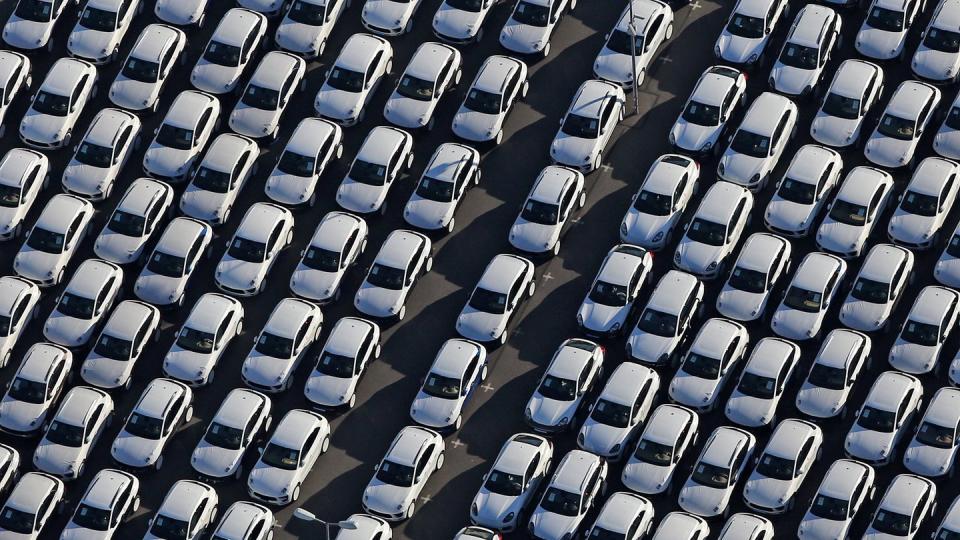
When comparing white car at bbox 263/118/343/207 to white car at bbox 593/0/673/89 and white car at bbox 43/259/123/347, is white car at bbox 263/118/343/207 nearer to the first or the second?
white car at bbox 43/259/123/347

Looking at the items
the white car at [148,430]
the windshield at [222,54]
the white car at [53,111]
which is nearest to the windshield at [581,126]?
the windshield at [222,54]

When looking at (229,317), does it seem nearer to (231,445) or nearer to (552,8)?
(231,445)

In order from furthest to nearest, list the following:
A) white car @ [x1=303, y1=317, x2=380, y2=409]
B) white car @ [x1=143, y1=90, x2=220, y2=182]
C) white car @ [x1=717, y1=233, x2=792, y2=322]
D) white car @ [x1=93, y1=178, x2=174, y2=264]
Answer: white car @ [x1=143, y1=90, x2=220, y2=182], white car @ [x1=93, y1=178, x2=174, y2=264], white car @ [x1=717, y1=233, x2=792, y2=322], white car @ [x1=303, y1=317, x2=380, y2=409]

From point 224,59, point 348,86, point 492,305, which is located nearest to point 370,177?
point 348,86

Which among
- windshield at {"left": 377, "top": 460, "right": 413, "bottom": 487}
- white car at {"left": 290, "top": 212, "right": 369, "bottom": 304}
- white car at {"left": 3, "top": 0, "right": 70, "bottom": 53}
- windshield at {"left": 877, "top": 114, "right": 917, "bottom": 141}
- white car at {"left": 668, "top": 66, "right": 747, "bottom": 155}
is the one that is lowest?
windshield at {"left": 377, "top": 460, "right": 413, "bottom": 487}

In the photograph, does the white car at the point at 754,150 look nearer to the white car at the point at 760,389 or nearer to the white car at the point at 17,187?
the white car at the point at 760,389

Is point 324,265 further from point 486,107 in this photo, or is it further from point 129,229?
point 486,107

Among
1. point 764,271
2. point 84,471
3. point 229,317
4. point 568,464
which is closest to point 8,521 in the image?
point 84,471

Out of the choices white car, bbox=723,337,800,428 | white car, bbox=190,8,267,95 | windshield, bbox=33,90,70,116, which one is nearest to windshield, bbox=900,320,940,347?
white car, bbox=723,337,800,428
